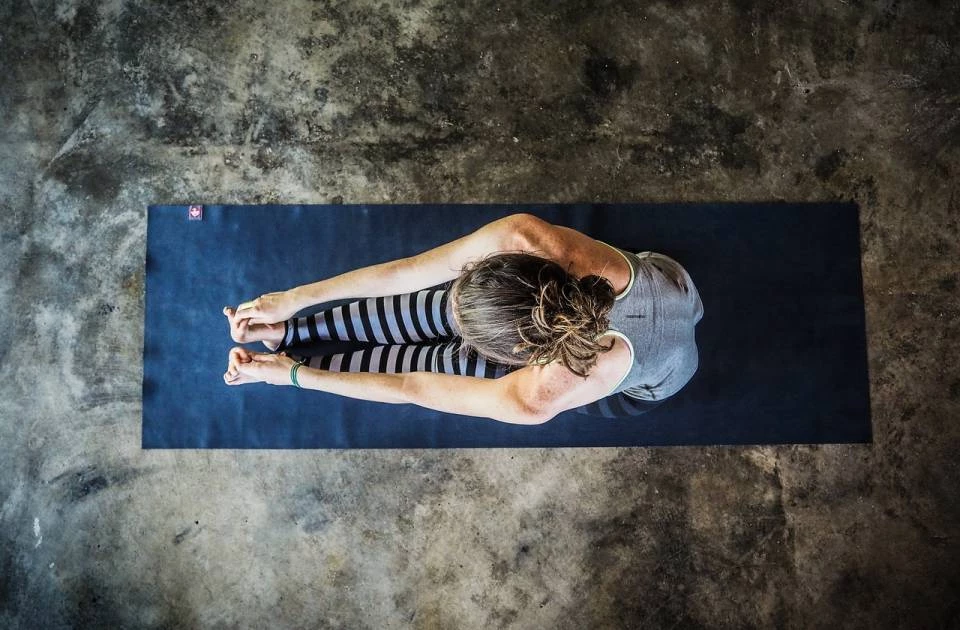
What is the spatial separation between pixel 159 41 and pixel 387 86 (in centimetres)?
96

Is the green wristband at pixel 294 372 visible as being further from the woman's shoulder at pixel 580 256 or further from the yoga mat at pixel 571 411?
the woman's shoulder at pixel 580 256

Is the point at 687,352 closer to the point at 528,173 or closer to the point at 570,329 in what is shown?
the point at 570,329

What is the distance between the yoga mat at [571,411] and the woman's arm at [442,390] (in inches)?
14.2

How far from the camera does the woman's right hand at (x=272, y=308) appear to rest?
211cm

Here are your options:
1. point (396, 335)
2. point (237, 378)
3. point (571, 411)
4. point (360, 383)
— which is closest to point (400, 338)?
point (396, 335)

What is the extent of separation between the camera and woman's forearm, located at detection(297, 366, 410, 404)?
6.42 ft

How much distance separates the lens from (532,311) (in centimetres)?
140

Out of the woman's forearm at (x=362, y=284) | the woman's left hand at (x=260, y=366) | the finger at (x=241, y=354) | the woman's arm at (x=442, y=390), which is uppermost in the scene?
the woman's forearm at (x=362, y=284)

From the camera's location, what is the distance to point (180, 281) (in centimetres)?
244

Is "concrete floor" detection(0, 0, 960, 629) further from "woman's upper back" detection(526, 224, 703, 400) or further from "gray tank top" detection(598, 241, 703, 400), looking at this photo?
"woman's upper back" detection(526, 224, 703, 400)

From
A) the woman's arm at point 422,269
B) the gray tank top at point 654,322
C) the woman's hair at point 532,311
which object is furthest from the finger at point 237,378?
the gray tank top at point 654,322

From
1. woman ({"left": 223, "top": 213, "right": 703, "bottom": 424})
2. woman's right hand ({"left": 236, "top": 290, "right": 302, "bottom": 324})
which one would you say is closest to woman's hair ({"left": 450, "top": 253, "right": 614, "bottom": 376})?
woman ({"left": 223, "top": 213, "right": 703, "bottom": 424})

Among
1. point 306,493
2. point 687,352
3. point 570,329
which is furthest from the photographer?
point 306,493

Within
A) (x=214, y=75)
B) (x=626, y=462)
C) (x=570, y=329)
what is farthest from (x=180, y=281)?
(x=626, y=462)
